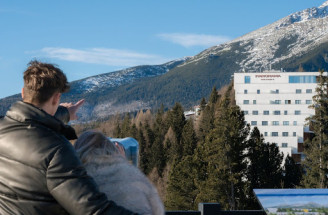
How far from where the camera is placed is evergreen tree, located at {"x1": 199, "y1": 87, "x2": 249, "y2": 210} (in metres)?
42.9

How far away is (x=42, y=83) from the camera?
2293 mm

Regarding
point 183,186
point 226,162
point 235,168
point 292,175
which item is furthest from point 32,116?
point 292,175

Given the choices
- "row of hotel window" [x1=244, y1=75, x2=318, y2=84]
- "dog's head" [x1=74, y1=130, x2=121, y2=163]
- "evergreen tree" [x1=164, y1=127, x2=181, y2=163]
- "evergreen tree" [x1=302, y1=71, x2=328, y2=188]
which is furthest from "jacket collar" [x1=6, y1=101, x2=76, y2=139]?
"row of hotel window" [x1=244, y1=75, x2=318, y2=84]

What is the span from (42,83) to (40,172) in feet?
1.41

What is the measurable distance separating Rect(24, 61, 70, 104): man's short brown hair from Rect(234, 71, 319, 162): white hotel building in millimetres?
84437

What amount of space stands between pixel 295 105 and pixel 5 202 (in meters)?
87.1

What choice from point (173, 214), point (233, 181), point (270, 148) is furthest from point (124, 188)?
point (270, 148)

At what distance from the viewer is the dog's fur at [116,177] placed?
222 centimetres

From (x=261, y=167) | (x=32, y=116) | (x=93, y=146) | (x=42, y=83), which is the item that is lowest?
(x=261, y=167)

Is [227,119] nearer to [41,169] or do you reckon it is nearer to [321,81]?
[321,81]

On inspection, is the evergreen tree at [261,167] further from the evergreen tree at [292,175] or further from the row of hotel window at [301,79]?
the row of hotel window at [301,79]

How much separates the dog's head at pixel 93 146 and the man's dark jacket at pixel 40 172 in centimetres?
14

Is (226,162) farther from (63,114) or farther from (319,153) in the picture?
(63,114)

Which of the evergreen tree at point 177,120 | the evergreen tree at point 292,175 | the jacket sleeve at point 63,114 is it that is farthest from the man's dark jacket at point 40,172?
the evergreen tree at point 177,120
